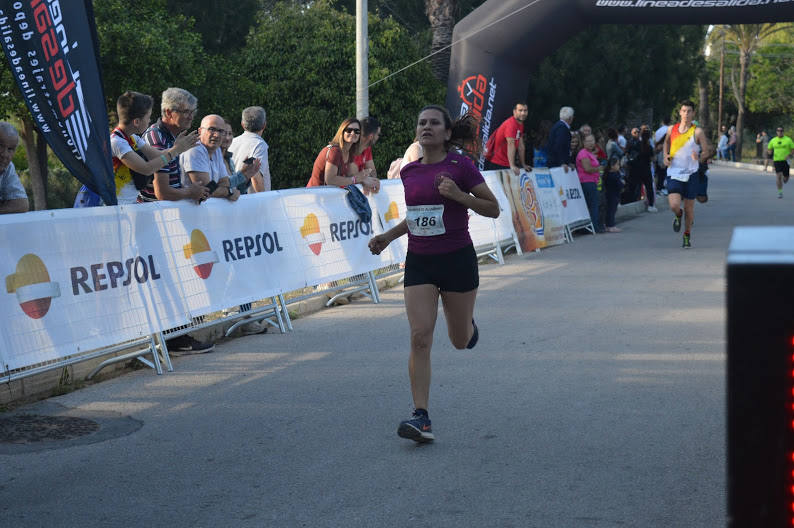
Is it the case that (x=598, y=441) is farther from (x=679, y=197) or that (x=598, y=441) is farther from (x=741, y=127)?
(x=741, y=127)

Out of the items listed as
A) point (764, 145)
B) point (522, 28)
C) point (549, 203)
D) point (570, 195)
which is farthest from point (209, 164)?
point (764, 145)

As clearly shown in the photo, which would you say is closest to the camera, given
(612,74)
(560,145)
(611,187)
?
(560,145)

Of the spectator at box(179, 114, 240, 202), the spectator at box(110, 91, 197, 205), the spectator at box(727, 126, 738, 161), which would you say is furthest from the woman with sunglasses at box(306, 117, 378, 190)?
the spectator at box(727, 126, 738, 161)

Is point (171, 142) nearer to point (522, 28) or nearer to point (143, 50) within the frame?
point (522, 28)

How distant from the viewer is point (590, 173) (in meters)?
18.1

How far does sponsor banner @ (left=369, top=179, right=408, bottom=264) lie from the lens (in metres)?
11.5

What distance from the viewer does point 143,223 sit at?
7.76 metres

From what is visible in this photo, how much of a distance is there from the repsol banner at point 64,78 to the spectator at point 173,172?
0.51 meters

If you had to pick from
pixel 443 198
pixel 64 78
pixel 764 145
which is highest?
pixel 64 78

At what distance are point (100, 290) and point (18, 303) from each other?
74 centimetres

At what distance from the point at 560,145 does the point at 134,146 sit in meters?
10.7

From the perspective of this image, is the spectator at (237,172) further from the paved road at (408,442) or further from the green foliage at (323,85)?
the green foliage at (323,85)

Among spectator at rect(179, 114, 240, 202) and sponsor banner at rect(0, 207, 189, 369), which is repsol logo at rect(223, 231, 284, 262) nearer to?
spectator at rect(179, 114, 240, 202)

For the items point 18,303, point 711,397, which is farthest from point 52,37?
point 711,397
